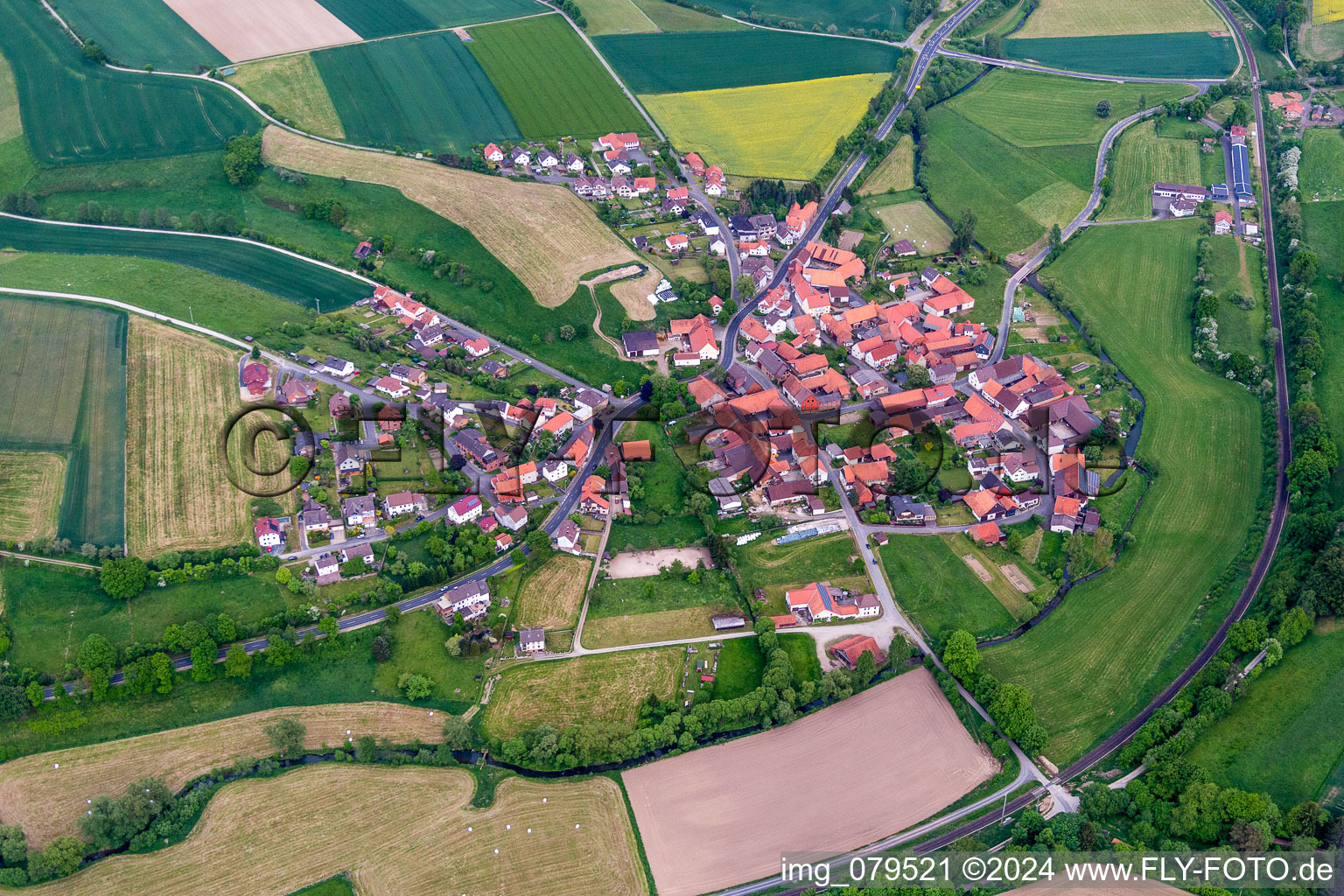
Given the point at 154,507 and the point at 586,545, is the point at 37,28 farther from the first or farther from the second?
the point at 586,545

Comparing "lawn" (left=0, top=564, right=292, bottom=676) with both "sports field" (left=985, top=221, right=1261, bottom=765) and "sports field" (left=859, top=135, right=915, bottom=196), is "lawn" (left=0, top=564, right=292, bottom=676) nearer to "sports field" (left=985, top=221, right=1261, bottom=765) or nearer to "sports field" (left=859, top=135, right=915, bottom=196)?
"sports field" (left=985, top=221, right=1261, bottom=765)

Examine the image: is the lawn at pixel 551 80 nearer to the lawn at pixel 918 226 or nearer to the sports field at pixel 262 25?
the sports field at pixel 262 25

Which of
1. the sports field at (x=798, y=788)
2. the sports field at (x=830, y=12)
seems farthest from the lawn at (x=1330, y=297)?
the sports field at (x=830, y=12)

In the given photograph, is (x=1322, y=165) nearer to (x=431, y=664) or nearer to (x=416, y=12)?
(x=431, y=664)

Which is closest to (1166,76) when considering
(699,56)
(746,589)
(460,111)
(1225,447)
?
(699,56)

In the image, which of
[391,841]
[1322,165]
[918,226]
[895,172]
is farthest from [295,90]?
[1322,165]

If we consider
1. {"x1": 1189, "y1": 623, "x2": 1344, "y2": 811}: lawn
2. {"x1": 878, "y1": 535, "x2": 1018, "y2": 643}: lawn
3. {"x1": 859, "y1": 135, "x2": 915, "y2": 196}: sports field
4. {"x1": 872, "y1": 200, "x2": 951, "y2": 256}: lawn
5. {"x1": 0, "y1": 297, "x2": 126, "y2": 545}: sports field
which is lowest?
{"x1": 1189, "y1": 623, "x2": 1344, "y2": 811}: lawn

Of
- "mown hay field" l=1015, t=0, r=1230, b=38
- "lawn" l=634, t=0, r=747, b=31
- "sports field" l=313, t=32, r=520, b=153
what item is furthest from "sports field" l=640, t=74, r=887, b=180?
"mown hay field" l=1015, t=0, r=1230, b=38
